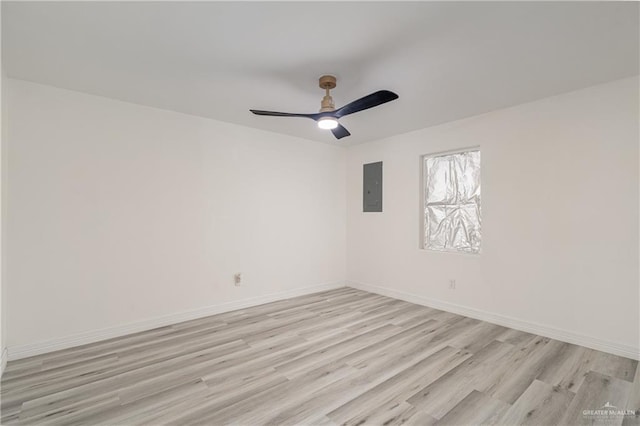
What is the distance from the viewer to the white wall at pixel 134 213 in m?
2.71

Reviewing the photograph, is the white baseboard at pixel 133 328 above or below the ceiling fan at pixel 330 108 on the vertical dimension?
below

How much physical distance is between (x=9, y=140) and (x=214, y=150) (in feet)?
5.96

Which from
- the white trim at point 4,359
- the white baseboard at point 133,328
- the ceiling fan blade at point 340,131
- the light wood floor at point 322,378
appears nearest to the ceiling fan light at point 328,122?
the ceiling fan blade at point 340,131

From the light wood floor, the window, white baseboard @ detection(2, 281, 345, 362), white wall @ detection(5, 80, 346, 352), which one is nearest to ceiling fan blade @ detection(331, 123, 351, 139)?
white wall @ detection(5, 80, 346, 352)

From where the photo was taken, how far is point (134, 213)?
3219 mm

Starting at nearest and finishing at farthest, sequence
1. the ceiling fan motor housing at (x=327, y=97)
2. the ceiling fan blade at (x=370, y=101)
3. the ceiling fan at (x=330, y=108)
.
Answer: the ceiling fan blade at (x=370, y=101), the ceiling fan at (x=330, y=108), the ceiling fan motor housing at (x=327, y=97)

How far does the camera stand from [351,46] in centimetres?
211

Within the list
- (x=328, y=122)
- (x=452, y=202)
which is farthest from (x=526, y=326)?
(x=328, y=122)

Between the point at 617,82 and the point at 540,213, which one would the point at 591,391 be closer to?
the point at 540,213

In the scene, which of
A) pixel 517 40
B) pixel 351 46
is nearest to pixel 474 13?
pixel 517 40

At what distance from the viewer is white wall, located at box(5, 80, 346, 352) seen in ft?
8.89

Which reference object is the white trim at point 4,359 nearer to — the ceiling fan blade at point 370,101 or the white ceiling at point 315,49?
the white ceiling at point 315,49

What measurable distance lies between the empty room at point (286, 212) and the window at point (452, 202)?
3 centimetres

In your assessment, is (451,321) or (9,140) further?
(451,321)
